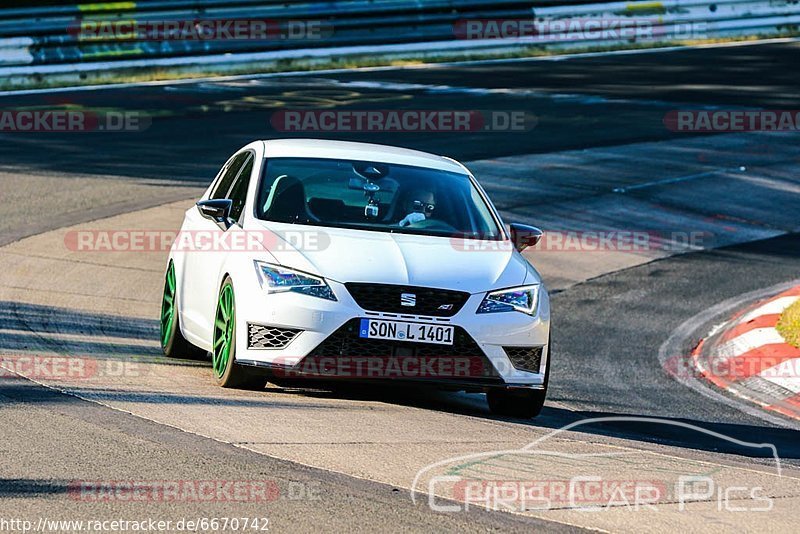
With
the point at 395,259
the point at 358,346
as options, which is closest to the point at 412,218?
the point at 395,259

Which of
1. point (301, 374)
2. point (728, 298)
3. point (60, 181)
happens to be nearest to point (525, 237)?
point (301, 374)

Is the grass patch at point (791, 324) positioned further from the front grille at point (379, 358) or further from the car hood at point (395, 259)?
the front grille at point (379, 358)

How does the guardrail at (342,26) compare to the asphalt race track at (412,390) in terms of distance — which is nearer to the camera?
the asphalt race track at (412,390)

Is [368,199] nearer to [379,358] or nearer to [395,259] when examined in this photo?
[395,259]

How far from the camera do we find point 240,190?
930 cm

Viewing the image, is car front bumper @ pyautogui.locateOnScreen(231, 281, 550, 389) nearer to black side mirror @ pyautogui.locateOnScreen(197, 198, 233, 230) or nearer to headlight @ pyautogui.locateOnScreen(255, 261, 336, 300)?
headlight @ pyautogui.locateOnScreen(255, 261, 336, 300)

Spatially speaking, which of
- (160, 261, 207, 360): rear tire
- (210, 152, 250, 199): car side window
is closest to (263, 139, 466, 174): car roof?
(210, 152, 250, 199): car side window

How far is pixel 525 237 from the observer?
9055mm

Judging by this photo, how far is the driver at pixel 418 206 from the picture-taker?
8.89 metres

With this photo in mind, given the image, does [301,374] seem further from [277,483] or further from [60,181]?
[60,181]

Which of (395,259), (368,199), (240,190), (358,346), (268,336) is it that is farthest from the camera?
(240,190)

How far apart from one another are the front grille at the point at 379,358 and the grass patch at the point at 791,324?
429 centimetres

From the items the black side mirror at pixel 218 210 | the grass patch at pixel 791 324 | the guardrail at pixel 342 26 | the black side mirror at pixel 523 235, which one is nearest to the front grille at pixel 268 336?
the black side mirror at pixel 218 210

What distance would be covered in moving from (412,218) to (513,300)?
103cm
